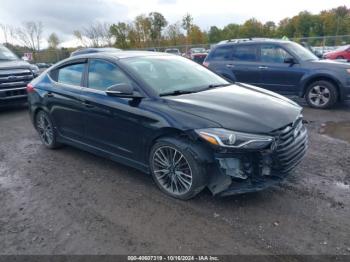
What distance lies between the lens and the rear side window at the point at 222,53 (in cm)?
930

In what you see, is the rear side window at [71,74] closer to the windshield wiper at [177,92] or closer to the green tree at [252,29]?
the windshield wiper at [177,92]

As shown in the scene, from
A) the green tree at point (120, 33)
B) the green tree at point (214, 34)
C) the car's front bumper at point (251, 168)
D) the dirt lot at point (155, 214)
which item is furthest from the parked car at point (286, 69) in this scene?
the green tree at point (214, 34)

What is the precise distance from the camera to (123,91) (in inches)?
146

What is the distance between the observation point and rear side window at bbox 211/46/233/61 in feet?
30.5

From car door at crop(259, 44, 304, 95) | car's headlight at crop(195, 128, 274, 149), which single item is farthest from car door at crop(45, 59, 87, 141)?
car door at crop(259, 44, 304, 95)

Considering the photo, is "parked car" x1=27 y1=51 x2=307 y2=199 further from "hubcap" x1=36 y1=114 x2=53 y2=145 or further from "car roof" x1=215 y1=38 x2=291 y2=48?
"car roof" x1=215 y1=38 x2=291 y2=48

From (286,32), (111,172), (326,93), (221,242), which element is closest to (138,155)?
(111,172)

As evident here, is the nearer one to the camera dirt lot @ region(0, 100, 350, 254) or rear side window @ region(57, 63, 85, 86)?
dirt lot @ region(0, 100, 350, 254)

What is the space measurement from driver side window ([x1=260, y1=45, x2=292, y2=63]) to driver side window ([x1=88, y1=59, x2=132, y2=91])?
5651mm

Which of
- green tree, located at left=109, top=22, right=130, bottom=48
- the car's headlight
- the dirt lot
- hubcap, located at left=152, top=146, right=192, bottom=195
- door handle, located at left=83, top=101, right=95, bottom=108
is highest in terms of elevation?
green tree, located at left=109, top=22, right=130, bottom=48

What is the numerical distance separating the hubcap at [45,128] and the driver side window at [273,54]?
5992mm

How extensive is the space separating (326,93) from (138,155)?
6.04 meters

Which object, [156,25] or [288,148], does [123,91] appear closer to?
[288,148]

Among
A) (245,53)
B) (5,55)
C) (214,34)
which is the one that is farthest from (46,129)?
(214,34)
